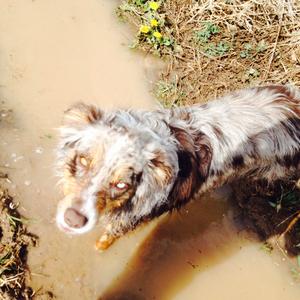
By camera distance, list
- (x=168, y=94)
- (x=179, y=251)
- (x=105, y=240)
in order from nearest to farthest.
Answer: (x=105, y=240)
(x=179, y=251)
(x=168, y=94)

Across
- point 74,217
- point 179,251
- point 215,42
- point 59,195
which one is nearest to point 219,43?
point 215,42

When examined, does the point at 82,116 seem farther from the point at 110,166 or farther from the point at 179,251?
the point at 179,251

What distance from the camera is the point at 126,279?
4496 millimetres

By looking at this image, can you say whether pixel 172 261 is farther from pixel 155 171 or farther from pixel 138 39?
pixel 138 39

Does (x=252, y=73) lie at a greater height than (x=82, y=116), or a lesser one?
lesser

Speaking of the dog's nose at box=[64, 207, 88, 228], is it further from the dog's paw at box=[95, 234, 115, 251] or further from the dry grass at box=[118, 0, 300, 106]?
the dry grass at box=[118, 0, 300, 106]

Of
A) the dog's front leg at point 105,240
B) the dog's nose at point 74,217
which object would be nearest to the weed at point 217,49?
the dog's front leg at point 105,240

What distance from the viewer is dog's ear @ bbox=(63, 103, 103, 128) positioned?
3.48 metres

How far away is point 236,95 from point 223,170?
0.74 m

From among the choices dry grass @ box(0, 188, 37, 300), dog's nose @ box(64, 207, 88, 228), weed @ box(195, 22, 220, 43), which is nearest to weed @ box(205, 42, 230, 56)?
weed @ box(195, 22, 220, 43)

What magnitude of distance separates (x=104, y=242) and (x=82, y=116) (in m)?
1.48

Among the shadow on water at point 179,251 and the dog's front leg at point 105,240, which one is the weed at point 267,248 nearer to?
the shadow on water at point 179,251

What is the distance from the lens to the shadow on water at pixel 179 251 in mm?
4496

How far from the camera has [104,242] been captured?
4.44 m
